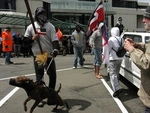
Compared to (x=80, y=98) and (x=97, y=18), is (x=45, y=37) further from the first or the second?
(x=97, y=18)

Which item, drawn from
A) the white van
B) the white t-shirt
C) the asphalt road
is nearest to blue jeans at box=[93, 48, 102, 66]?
the asphalt road

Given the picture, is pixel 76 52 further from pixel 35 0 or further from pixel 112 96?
pixel 35 0

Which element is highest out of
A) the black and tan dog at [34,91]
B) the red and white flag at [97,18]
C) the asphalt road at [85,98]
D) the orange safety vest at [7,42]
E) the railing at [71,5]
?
the railing at [71,5]

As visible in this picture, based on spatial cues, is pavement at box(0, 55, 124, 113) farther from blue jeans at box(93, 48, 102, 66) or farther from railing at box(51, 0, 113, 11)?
railing at box(51, 0, 113, 11)

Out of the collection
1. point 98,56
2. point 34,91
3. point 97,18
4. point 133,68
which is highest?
point 97,18

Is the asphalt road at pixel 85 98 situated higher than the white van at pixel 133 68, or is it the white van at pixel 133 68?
the white van at pixel 133 68

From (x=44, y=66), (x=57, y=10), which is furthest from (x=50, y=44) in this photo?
(x=57, y=10)

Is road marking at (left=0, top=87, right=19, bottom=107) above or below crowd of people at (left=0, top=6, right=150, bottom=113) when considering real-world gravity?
below

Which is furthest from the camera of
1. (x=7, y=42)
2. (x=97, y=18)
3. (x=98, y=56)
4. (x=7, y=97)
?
(x=7, y=42)

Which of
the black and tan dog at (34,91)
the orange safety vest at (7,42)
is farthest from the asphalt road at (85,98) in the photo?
the orange safety vest at (7,42)

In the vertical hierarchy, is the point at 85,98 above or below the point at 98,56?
below

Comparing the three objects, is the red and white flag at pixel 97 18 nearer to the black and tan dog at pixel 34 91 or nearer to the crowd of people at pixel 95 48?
the crowd of people at pixel 95 48

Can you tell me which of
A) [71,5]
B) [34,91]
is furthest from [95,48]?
[71,5]

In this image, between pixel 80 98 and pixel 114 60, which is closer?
pixel 80 98
